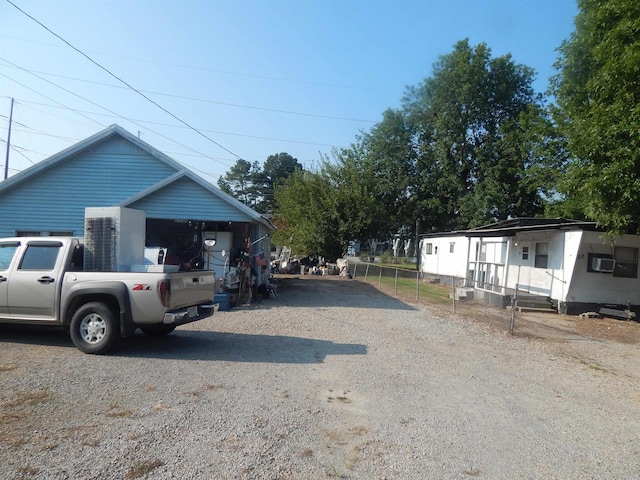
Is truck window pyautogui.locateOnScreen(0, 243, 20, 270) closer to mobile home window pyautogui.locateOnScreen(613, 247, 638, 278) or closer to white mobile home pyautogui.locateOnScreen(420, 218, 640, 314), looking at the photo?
white mobile home pyautogui.locateOnScreen(420, 218, 640, 314)

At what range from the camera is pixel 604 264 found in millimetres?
14594

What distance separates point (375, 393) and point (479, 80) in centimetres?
3567

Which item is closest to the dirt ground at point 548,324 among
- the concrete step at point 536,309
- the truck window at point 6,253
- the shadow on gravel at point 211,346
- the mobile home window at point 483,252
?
the concrete step at point 536,309

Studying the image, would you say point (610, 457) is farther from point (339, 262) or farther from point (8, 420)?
point (339, 262)

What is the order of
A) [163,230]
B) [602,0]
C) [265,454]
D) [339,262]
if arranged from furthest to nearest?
[339,262], [163,230], [602,0], [265,454]

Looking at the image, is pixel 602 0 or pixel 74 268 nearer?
pixel 74 268

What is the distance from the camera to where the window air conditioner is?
574 inches

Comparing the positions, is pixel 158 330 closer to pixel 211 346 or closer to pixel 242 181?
pixel 211 346

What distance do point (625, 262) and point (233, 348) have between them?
13.5 meters

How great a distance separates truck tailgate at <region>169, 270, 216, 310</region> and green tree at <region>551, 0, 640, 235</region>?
9.99 m

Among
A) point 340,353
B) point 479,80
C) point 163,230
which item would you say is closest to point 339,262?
point 163,230

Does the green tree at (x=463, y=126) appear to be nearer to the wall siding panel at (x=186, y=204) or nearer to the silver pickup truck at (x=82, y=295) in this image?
the wall siding panel at (x=186, y=204)

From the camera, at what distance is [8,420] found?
172 inches

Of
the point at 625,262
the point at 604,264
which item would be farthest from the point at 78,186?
the point at 625,262
